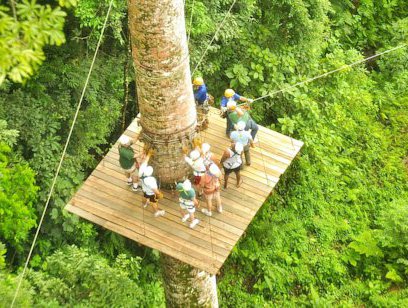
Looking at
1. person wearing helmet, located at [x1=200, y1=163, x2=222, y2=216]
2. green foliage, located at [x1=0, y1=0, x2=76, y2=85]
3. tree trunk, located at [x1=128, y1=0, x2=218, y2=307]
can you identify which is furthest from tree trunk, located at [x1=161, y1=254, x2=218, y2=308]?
green foliage, located at [x1=0, y1=0, x2=76, y2=85]

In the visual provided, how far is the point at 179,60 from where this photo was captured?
302 inches

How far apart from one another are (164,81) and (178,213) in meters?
2.24

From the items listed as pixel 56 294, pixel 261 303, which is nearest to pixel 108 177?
pixel 56 294

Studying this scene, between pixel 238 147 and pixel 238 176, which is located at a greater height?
pixel 238 147

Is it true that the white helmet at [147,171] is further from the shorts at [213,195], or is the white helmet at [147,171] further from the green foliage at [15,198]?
the green foliage at [15,198]

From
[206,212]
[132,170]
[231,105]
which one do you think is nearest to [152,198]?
[132,170]

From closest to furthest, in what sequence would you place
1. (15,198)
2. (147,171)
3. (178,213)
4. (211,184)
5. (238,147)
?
(147,171), (211,184), (238,147), (178,213), (15,198)

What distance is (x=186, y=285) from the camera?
10008 mm

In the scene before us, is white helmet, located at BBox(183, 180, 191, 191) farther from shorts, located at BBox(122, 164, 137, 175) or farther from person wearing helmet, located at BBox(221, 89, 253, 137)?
person wearing helmet, located at BBox(221, 89, 253, 137)

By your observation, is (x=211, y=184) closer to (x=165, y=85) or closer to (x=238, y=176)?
(x=238, y=176)

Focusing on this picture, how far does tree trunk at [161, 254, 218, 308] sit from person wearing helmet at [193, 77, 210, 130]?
8.09 feet

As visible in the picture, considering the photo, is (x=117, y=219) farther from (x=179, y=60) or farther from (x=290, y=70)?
(x=290, y=70)

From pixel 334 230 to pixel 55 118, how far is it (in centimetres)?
744

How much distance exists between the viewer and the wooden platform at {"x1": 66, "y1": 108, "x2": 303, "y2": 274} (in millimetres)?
8359
